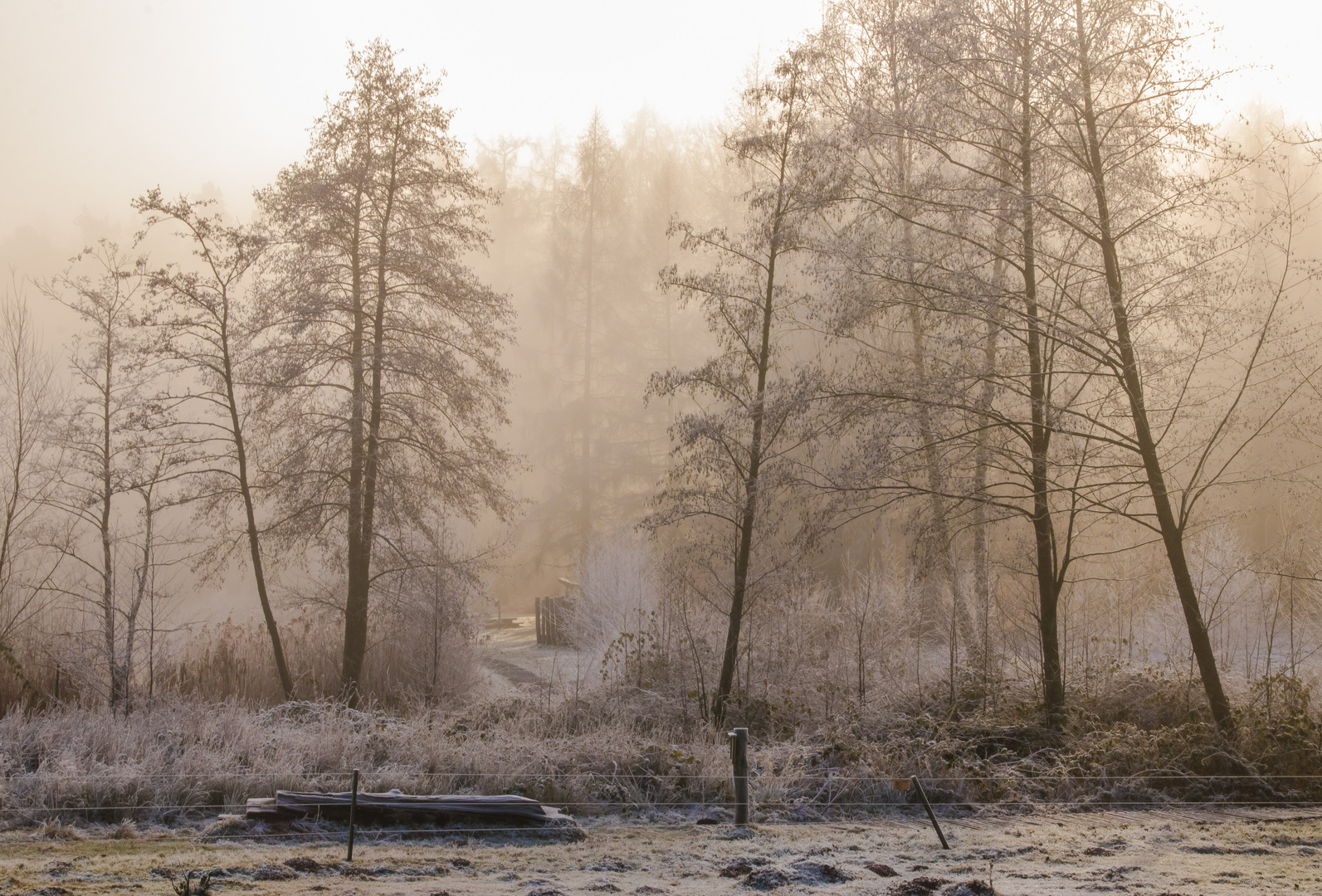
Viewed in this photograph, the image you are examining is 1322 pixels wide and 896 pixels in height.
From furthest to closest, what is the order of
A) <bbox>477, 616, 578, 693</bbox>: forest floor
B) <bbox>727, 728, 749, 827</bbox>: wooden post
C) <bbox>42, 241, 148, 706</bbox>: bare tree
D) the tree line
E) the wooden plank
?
<bbox>477, 616, 578, 693</bbox>: forest floor, <bbox>42, 241, 148, 706</bbox>: bare tree, the tree line, <bbox>727, 728, 749, 827</bbox>: wooden post, the wooden plank

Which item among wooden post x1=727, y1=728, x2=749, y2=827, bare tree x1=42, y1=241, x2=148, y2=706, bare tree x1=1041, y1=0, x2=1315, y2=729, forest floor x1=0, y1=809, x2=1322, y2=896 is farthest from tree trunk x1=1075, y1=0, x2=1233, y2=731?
bare tree x1=42, y1=241, x2=148, y2=706

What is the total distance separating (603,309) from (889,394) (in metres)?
23.6

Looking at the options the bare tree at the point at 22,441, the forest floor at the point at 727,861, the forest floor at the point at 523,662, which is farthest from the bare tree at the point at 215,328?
the forest floor at the point at 727,861

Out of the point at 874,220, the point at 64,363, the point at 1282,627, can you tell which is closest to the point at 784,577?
the point at 874,220

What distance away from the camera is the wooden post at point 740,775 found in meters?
5.93

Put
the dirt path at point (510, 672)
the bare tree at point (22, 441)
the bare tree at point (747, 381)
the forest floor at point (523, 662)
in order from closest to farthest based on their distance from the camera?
the bare tree at point (747, 381)
the bare tree at point (22, 441)
the forest floor at point (523, 662)
the dirt path at point (510, 672)

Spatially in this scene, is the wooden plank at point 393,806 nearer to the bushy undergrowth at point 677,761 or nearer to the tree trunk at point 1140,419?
the bushy undergrowth at point 677,761

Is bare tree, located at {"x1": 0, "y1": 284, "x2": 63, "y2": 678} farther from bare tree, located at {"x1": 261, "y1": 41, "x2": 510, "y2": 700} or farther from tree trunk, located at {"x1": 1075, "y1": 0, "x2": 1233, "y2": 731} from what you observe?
tree trunk, located at {"x1": 1075, "y1": 0, "x2": 1233, "y2": 731}

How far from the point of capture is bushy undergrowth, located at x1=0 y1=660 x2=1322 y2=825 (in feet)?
21.3

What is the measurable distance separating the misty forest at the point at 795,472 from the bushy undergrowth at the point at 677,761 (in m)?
0.04

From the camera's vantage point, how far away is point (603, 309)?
3178cm

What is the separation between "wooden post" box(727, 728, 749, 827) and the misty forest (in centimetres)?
57

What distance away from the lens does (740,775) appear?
595 cm

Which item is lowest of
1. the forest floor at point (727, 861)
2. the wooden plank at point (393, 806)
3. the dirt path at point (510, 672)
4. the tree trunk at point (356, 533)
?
the forest floor at point (727, 861)
